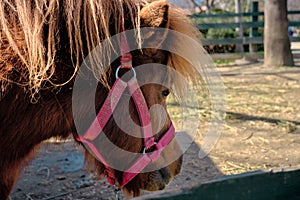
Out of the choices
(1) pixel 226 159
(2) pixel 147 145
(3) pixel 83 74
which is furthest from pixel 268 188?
(1) pixel 226 159

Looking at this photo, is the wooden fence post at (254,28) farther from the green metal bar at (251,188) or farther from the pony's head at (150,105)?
the green metal bar at (251,188)

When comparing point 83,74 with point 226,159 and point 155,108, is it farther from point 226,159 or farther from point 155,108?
point 226,159

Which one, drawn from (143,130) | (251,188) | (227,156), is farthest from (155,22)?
(227,156)

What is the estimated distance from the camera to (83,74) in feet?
5.28

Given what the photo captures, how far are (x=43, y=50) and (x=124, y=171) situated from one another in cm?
67

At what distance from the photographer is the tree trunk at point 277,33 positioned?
29.4 ft

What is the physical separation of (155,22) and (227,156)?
7.96 ft

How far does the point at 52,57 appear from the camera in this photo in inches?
61.2

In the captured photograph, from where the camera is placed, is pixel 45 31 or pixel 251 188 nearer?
pixel 251 188

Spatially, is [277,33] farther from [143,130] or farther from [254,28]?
[143,130]

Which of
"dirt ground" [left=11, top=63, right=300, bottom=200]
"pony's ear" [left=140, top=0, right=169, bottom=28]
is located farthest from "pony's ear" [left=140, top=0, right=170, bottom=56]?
"dirt ground" [left=11, top=63, right=300, bottom=200]

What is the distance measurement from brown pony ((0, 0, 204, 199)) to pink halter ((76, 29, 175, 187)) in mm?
30

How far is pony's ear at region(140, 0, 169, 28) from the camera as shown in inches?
60.0

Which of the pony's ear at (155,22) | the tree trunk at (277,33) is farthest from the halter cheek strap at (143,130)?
the tree trunk at (277,33)
